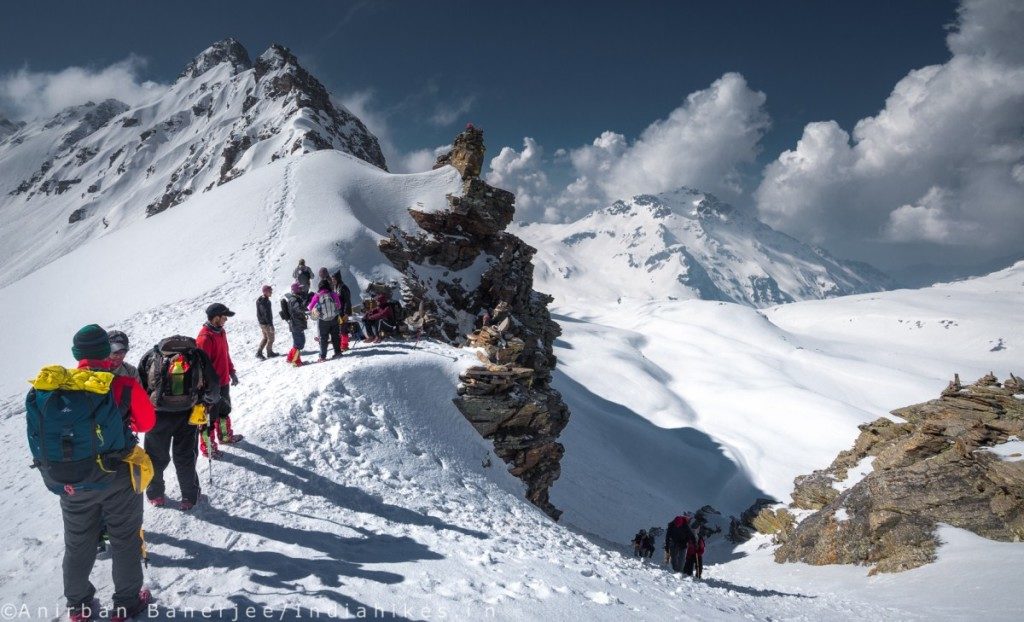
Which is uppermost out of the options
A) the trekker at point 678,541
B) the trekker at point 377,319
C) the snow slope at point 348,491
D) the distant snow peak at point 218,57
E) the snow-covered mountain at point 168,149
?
the distant snow peak at point 218,57

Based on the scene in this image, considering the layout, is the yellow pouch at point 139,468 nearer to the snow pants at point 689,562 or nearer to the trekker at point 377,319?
the trekker at point 377,319

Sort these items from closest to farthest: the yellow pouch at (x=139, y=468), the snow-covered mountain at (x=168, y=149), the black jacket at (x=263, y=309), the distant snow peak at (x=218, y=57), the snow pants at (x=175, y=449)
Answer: the yellow pouch at (x=139, y=468) → the snow pants at (x=175, y=449) → the black jacket at (x=263, y=309) → the snow-covered mountain at (x=168, y=149) → the distant snow peak at (x=218, y=57)

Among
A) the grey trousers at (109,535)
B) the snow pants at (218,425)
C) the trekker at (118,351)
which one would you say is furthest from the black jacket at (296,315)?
the grey trousers at (109,535)

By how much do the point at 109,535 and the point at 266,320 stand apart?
400 inches

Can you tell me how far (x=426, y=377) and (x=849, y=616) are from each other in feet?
38.8

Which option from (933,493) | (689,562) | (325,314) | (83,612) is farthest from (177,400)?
(933,493)

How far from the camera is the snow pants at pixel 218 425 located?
25.9 feet

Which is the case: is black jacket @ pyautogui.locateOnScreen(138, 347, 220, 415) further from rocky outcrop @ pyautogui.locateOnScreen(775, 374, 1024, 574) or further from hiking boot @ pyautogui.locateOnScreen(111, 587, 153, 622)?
rocky outcrop @ pyautogui.locateOnScreen(775, 374, 1024, 574)

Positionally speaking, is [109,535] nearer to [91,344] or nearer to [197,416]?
[91,344]

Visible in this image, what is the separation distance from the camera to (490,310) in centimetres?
2616

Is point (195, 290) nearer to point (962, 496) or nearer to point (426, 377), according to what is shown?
point (426, 377)

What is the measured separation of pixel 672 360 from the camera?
332 ft

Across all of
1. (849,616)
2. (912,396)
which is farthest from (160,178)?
(912,396)

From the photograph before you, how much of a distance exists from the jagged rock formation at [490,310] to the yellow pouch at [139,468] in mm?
8871
